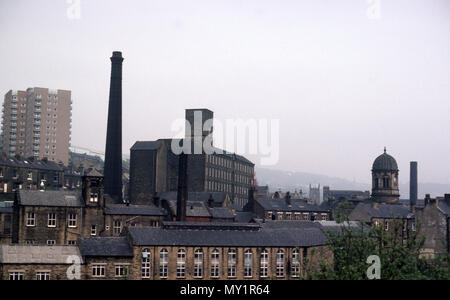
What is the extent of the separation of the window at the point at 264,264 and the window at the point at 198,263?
612cm

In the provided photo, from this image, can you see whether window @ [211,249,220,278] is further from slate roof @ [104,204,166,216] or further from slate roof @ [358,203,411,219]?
slate roof @ [358,203,411,219]

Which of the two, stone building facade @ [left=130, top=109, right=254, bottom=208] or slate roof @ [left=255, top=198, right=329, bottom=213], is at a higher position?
stone building facade @ [left=130, top=109, right=254, bottom=208]

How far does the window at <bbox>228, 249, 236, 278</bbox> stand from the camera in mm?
57375

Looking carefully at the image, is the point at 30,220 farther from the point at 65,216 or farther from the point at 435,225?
the point at 435,225

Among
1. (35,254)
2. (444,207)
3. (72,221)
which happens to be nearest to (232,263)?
(35,254)

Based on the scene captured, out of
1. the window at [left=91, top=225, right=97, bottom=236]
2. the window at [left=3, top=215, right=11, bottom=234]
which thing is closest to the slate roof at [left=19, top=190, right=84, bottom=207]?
the window at [left=91, top=225, right=97, bottom=236]

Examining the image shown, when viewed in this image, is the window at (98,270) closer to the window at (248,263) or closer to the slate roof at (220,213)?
the window at (248,263)

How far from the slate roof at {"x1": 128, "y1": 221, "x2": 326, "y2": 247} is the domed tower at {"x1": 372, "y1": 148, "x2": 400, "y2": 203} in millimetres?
48181

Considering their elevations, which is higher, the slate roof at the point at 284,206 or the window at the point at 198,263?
the slate roof at the point at 284,206

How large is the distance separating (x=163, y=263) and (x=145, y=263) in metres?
1.73

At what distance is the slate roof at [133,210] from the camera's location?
7425cm

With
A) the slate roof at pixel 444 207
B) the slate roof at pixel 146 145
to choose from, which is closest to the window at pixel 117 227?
the slate roof at pixel 146 145
